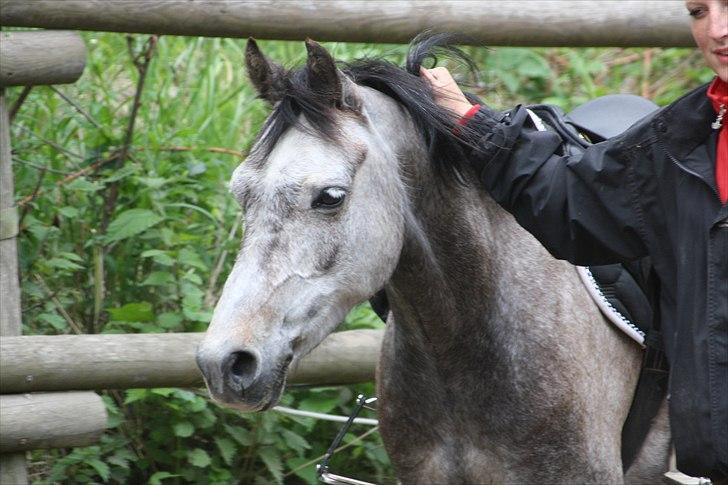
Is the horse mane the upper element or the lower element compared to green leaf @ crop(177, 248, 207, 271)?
upper

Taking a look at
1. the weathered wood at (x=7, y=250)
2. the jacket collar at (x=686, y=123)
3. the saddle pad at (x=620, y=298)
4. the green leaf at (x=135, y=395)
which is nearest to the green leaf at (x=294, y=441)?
the green leaf at (x=135, y=395)

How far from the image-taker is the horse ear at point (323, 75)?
97.7 inches

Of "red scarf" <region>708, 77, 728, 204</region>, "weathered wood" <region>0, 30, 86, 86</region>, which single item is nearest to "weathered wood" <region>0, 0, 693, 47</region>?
"weathered wood" <region>0, 30, 86, 86</region>

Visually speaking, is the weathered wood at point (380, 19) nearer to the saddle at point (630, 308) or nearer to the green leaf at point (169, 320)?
the green leaf at point (169, 320)

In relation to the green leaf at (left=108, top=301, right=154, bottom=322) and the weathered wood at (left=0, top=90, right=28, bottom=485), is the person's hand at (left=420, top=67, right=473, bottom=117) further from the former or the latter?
the green leaf at (left=108, top=301, right=154, bottom=322)

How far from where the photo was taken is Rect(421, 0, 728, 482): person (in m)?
2.18

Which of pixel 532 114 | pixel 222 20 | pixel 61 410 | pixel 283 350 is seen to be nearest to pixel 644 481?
pixel 532 114

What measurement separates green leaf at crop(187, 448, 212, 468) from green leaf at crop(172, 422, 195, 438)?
77 mm

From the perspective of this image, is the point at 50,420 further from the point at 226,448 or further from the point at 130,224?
the point at 130,224

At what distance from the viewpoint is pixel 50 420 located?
3.69m

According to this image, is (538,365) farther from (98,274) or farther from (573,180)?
(98,274)

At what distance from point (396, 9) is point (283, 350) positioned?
7.06 ft

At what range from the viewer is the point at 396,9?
4.18 m

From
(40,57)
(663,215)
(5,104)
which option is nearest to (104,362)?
(5,104)
